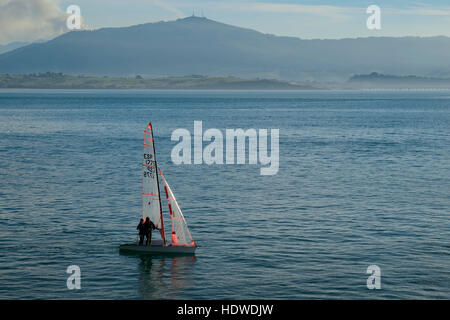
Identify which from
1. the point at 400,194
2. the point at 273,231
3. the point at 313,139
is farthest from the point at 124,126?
the point at 273,231

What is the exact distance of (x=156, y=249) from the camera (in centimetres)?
4372

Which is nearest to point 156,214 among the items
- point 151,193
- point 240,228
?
point 151,193

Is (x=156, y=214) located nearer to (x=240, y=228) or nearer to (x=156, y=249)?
(x=156, y=249)

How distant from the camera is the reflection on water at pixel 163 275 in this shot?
36.8 metres

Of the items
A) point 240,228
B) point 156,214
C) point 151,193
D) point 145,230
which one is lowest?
point 240,228

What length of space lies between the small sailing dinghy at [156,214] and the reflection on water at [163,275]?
567 millimetres

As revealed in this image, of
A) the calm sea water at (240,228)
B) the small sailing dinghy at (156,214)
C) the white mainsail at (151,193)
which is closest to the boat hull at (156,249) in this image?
the small sailing dinghy at (156,214)

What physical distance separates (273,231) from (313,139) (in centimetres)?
9199

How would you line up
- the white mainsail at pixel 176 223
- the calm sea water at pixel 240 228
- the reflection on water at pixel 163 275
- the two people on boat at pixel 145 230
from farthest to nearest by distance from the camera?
the white mainsail at pixel 176 223
the two people on boat at pixel 145 230
the calm sea water at pixel 240 228
the reflection on water at pixel 163 275

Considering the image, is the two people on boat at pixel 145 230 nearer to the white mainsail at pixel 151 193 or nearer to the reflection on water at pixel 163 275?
the reflection on water at pixel 163 275

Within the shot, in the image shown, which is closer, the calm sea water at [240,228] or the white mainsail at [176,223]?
the calm sea water at [240,228]

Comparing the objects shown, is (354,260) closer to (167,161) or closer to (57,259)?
(57,259)

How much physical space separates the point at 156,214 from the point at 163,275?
665 centimetres

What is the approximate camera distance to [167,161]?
3878 inches
